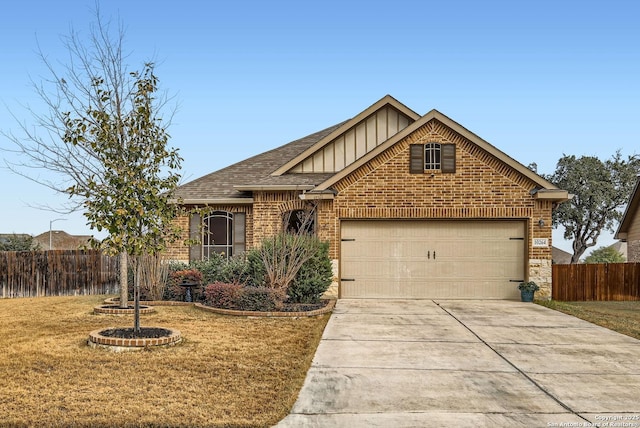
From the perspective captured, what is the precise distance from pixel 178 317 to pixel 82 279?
8675 millimetres

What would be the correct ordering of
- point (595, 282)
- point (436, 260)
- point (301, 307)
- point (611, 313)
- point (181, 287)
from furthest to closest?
point (595, 282)
point (436, 260)
point (181, 287)
point (611, 313)
point (301, 307)

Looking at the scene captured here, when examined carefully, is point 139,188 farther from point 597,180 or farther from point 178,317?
point 597,180

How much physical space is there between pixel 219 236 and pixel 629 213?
2056cm

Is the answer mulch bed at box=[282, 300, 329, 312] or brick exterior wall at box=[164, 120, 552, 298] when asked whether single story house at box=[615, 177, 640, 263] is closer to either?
brick exterior wall at box=[164, 120, 552, 298]

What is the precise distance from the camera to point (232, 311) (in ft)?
42.7

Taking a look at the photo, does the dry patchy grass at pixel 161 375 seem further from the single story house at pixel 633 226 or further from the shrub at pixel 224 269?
the single story house at pixel 633 226

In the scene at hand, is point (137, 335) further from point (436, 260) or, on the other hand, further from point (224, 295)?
point (436, 260)

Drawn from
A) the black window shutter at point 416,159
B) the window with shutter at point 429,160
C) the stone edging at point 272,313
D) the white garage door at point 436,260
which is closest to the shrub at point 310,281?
the stone edging at point 272,313

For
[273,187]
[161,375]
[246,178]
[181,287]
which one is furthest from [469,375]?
[246,178]

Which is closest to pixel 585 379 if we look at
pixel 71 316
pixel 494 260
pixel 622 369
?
pixel 622 369

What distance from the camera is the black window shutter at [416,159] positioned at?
1628cm

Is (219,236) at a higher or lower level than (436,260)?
higher

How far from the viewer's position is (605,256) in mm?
42281

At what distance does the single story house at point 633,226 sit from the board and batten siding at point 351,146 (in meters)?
13.8
